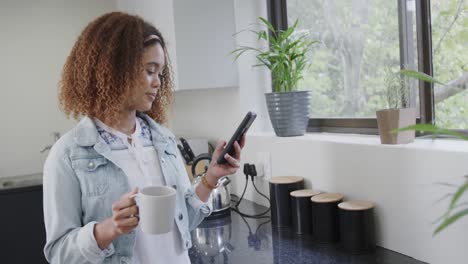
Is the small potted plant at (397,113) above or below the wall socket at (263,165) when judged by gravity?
above

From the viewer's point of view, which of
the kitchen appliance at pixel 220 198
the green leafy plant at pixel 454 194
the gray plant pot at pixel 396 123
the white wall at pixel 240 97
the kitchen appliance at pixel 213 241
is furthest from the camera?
the white wall at pixel 240 97

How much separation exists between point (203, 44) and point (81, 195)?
136cm

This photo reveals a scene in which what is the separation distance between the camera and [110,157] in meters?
1.08

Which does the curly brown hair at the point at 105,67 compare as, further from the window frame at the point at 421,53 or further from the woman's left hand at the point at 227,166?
the window frame at the point at 421,53

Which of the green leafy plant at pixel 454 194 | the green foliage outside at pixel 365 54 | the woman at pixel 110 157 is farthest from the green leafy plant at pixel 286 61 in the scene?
the green leafy plant at pixel 454 194

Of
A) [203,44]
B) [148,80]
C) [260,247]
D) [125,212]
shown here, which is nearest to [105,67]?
[148,80]

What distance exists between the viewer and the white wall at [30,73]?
3.26m

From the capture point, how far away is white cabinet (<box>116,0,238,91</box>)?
2225 mm

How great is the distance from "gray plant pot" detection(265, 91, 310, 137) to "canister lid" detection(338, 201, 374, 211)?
0.49 meters

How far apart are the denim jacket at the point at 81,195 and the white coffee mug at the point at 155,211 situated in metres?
0.15

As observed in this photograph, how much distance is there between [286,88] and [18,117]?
2.25m

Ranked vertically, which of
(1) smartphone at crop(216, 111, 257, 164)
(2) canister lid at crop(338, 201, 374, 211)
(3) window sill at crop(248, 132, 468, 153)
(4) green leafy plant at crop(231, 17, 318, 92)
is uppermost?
(4) green leafy plant at crop(231, 17, 318, 92)

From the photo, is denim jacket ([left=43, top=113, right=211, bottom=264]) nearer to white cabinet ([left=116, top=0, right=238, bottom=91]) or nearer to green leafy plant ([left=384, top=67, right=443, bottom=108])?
green leafy plant ([left=384, top=67, right=443, bottom=108])

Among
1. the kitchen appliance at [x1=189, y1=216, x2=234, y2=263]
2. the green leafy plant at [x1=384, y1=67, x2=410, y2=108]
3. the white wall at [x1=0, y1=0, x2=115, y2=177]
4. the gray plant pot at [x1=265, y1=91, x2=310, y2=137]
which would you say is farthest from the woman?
the white wall at [x1=0, y1=0, x2=115, y2=177]
